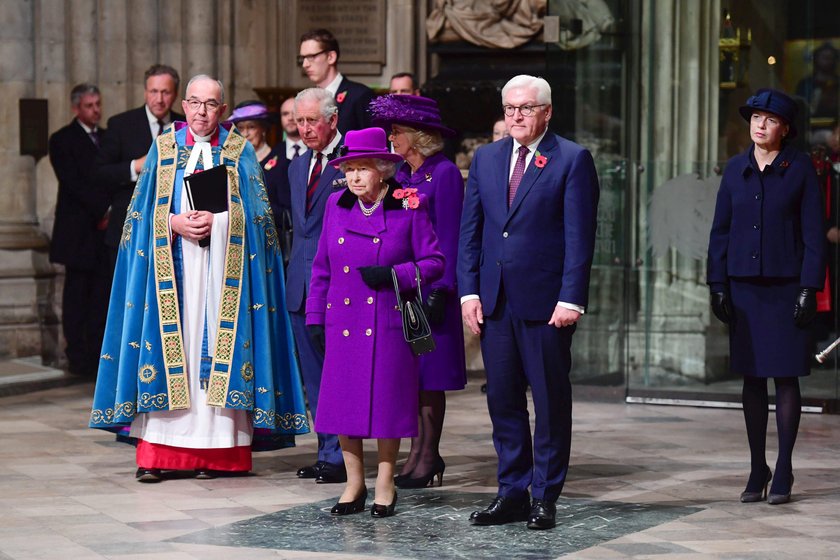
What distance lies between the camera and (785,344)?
23.6 feet

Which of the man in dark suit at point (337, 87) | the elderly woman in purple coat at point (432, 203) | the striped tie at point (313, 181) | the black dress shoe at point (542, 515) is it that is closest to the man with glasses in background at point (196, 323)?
the striped tie at point (313, 181)

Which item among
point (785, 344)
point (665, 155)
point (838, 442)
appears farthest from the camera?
point (665, 155)

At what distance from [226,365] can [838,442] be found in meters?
3.42

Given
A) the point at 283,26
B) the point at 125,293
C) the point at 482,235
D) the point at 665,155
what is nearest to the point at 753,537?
the point at 482,235

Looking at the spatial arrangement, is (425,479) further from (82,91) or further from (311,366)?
(82,91)

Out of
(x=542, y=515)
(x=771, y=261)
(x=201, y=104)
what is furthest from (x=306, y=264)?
(x=771, y=261)

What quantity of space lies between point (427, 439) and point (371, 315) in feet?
3.31

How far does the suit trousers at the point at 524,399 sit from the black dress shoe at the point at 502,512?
0.03m

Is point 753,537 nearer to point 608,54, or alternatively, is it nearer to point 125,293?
point 125,293

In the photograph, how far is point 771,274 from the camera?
7.21m

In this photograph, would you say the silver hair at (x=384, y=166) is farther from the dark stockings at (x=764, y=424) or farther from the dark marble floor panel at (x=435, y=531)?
the dark stockings at (x=764, y=424)

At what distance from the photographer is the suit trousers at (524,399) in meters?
6.56

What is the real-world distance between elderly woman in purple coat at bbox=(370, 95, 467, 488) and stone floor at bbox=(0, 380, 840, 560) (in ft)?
0.63

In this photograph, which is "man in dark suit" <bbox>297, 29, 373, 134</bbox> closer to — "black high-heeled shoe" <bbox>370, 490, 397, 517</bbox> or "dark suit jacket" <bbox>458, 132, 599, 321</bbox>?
"dark suit jacket" <bbox>458, 132, 599, 321</bbox>
